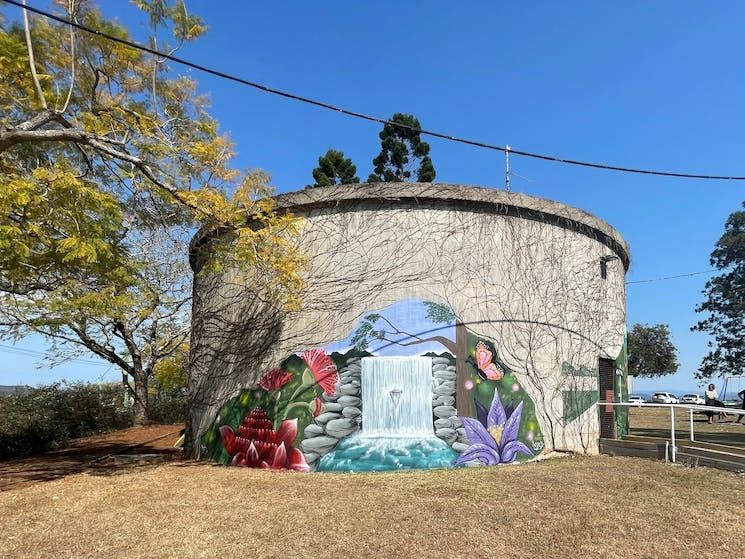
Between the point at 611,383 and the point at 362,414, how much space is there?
5.91m

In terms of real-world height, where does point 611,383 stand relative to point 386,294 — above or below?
below

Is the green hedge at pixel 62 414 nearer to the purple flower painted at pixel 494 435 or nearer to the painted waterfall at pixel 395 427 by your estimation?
the painted waterfall at pixel 395 427

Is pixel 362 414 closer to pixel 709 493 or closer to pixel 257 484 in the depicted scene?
pixel 257 484

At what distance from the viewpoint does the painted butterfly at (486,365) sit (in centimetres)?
948

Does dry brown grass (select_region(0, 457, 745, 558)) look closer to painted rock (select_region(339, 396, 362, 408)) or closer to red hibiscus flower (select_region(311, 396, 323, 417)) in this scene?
red hibiscus flower (select_region(311, 396, 323, 417))

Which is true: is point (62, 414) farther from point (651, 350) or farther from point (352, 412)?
point (651, 350)

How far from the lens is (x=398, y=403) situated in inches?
358

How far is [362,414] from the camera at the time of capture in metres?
9.16

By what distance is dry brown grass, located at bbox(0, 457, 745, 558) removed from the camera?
5.33 metres

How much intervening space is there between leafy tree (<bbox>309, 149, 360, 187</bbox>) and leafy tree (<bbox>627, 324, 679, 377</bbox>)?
1437 inches

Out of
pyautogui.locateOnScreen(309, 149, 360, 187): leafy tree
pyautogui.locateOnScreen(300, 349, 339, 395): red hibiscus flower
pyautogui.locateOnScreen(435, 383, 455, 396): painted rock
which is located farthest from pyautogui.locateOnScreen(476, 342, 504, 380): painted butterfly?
pyautogui.locateOnScreen(309, 149, 360, 187): leafy tree

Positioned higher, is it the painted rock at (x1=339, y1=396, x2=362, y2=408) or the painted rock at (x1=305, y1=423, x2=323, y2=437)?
the painted rock at (x1=339, y1=396, x2=362, y2=408)

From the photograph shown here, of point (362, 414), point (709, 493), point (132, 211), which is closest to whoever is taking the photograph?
point (709, 493)

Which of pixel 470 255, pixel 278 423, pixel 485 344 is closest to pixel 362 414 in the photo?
pixel 278 423
